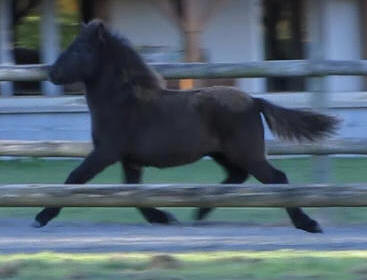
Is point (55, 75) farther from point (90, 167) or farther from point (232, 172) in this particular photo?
point (232, 172)

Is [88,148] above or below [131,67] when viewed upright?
below

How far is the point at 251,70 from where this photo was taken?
8562 mm

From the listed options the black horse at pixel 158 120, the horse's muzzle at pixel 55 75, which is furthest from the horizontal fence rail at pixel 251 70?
the black horse at pixel 158 120

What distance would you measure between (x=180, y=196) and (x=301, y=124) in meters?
2.10

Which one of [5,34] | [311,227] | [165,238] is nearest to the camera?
[165,238]

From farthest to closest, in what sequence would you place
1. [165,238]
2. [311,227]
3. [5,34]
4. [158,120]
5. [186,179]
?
[5,34], [186,179], [158,120], [311,227], [165,238]

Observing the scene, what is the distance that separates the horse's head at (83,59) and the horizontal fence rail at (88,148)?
24.0 inches

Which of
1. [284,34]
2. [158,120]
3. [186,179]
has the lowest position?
[186,179]

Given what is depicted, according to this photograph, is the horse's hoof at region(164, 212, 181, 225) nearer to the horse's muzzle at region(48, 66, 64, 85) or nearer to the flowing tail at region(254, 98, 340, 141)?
the flowing tail at region(254, 98, 340, 141)

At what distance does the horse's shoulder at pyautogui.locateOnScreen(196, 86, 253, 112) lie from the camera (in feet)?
26.7

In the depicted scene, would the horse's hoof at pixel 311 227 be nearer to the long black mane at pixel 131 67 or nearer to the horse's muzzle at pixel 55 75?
the long black mane at pixel 131 67

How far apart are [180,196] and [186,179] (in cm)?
577

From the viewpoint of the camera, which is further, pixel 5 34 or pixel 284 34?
pixel 284 34

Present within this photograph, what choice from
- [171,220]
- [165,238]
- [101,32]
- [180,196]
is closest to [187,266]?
[180,196]
